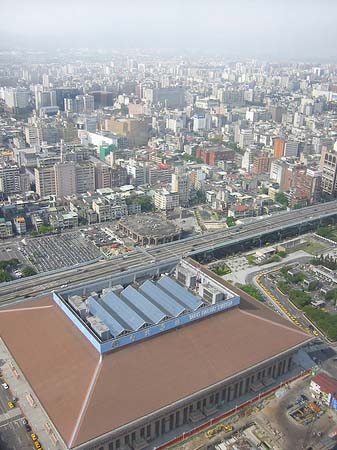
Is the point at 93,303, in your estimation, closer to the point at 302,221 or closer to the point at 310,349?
the point at 310,349

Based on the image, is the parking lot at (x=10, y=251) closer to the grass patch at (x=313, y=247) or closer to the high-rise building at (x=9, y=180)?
the high-rise building at (x=9, y=180)

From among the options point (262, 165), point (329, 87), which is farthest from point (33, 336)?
point (329, 87)

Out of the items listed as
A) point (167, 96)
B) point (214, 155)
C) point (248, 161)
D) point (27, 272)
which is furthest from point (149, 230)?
point (167, 96)

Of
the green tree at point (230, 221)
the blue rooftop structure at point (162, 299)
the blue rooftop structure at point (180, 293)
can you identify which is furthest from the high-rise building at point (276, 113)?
the blue rooftop structure at point (162, 299)

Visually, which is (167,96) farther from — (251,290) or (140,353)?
(140,353)

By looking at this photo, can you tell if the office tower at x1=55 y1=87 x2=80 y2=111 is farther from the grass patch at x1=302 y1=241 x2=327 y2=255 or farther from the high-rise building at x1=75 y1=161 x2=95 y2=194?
the grass patch at x1=302 y1=241 x2=327 y2=255
